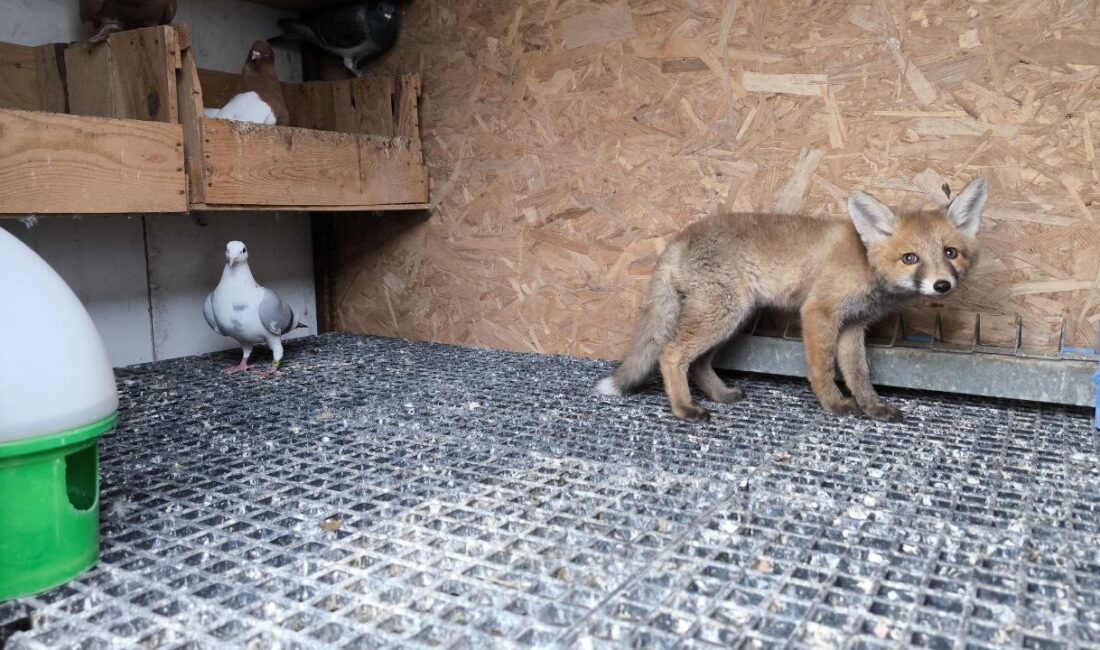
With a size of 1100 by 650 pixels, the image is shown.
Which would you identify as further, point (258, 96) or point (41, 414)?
point (258, 96)

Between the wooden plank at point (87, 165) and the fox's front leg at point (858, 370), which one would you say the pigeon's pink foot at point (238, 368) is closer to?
the wooden plank at point (87, 165)

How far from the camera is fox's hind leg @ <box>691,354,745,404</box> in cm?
294

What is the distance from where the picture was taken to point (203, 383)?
3.21m

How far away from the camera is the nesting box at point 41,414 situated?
134cm

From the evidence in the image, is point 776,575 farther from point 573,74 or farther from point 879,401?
point 573,74

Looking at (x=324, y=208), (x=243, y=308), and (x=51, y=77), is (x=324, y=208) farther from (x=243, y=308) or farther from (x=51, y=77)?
(x=51, y=77)

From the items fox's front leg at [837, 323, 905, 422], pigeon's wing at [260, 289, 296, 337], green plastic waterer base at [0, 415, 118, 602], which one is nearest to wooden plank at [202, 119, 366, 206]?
pigeon's wing at [260, 289, 296, 337]

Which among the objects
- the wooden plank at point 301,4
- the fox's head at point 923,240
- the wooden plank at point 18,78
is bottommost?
the fox's head at point 923,240

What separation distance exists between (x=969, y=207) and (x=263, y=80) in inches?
114

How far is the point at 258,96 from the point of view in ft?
11.4

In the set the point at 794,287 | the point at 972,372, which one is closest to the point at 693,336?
the point at 794,287

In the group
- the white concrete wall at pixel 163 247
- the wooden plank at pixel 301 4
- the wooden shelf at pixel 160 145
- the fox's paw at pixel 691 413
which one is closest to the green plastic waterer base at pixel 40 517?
the wooden shelf at pixel 160 145

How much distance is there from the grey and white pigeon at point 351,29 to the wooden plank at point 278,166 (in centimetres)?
63

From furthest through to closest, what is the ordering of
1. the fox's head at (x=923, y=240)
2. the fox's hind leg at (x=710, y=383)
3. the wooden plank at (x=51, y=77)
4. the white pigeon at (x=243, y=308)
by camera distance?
the white pigeon at (x=243, y=308) → the wooden plank at (x=51, y=77) → the fox's hind leg at (x=710, y=383) → the fox's head at (x=923, y=240)
